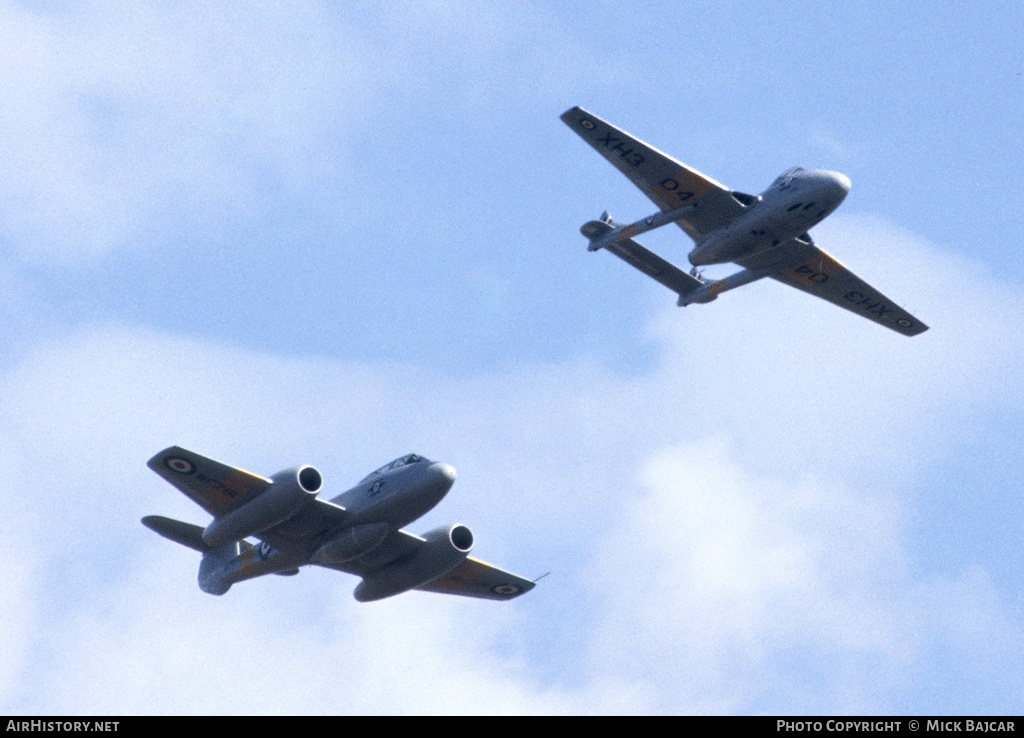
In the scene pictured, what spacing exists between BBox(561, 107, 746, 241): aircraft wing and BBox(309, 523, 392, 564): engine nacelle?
1572cm

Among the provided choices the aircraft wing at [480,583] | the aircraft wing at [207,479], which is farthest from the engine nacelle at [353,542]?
the aircraft wing at [480,583]

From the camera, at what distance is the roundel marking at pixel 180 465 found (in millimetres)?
45375

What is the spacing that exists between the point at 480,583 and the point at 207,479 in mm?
12858

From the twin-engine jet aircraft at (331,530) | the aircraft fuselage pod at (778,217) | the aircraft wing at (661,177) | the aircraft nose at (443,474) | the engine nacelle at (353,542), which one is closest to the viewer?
the twin-engine jet aircraft at (331,530)

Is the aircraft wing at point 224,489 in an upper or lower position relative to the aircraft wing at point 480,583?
lower

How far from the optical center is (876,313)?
60625mm

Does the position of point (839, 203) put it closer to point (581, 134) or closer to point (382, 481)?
point (581, 134)

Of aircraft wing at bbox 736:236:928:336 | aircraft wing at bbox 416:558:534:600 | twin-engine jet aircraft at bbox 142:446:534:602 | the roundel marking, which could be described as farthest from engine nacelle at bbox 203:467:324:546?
aircraft wing at bbox 736:236:928:336

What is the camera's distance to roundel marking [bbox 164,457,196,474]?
45.4m

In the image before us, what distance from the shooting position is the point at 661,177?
54.1 m

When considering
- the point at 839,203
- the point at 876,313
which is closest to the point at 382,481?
the point at 839,203

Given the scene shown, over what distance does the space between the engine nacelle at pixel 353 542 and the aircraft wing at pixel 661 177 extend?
15.7 meters

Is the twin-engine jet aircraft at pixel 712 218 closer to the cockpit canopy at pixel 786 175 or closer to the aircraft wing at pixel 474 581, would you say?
the cockpit canopy at pixel 786 175
